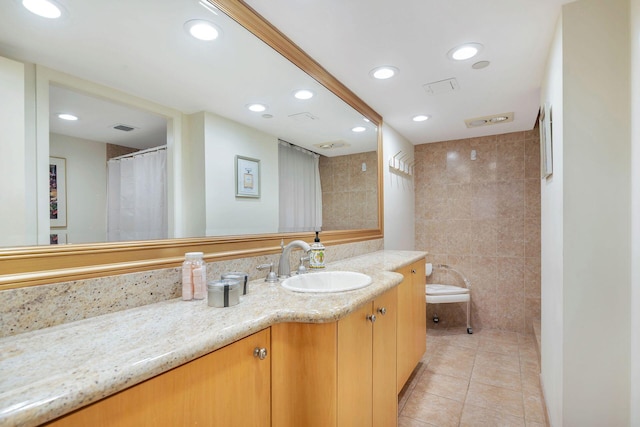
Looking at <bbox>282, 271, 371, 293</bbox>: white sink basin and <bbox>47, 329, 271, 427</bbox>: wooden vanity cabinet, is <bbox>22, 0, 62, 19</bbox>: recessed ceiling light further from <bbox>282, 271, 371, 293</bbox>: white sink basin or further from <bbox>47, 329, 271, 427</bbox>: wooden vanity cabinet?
<bbox>282, 271, 371, 293</bbox>: white sink basin

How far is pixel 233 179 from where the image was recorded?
1471 mm

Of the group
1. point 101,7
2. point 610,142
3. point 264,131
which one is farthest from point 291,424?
point 610,142

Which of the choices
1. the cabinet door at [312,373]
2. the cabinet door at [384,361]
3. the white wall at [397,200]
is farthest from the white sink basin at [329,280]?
the white wall at [397,200]

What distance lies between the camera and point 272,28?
1.52m

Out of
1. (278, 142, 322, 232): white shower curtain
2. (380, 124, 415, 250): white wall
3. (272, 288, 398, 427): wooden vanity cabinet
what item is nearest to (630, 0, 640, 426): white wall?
(272, 288, 398, 427): wooden vanity cabinet

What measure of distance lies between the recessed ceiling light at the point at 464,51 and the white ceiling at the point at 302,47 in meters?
0.05

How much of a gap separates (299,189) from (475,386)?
1983 mm

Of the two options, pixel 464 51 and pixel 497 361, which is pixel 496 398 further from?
pixel 464 51

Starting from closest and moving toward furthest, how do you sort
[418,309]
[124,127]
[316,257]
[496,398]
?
1. [124,127]
2. [316,257]
3. [496,398]
4. [418,309]

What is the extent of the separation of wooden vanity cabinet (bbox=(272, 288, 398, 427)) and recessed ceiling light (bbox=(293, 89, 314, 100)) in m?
1.32

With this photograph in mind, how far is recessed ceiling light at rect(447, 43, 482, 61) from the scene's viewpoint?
1.68 m

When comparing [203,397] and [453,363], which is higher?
[203,397]

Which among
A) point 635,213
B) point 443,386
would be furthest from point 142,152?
point 443,386

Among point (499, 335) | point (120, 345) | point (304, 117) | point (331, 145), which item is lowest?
point (499, 335)
